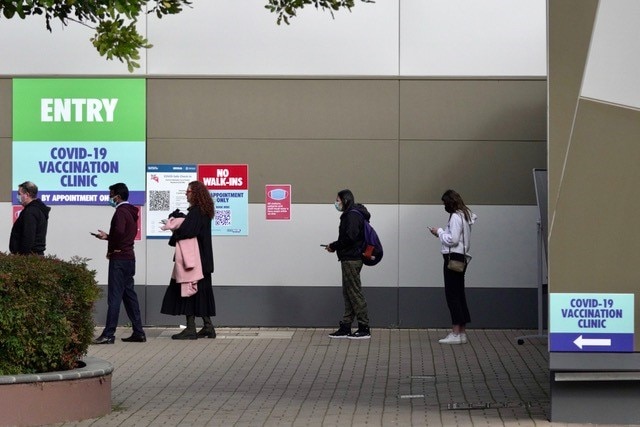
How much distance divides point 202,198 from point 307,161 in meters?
1.71

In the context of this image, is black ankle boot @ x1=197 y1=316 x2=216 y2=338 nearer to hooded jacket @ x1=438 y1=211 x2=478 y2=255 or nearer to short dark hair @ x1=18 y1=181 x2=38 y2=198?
short dark hair @ x1=18 y1=181 x2=38 y2=198

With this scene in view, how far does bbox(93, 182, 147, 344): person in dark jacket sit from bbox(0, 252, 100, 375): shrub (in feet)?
16.6

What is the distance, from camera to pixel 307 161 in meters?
16.3

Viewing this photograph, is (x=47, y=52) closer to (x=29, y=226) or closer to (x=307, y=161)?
A: (x=29, y=226)

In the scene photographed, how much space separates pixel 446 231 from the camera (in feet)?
48.8

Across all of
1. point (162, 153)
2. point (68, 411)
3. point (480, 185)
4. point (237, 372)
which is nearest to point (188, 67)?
point (162, 153)

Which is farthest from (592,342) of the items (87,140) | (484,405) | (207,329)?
(87,140)

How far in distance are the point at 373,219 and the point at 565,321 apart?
288 inches

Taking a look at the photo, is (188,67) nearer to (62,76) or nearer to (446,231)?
(62,76)

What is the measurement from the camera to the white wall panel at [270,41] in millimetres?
16250

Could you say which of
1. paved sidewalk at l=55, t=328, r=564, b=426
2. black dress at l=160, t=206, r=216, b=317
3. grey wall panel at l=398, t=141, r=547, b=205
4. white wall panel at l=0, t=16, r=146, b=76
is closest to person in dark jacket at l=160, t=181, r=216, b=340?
black dress at l=160, t=206, r=216, b=317

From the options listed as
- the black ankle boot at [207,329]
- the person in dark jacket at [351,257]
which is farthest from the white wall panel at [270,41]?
the black ankle boot at [207,329]

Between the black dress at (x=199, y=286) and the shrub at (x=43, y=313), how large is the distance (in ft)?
17.7

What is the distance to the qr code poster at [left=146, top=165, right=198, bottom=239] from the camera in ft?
53.7
